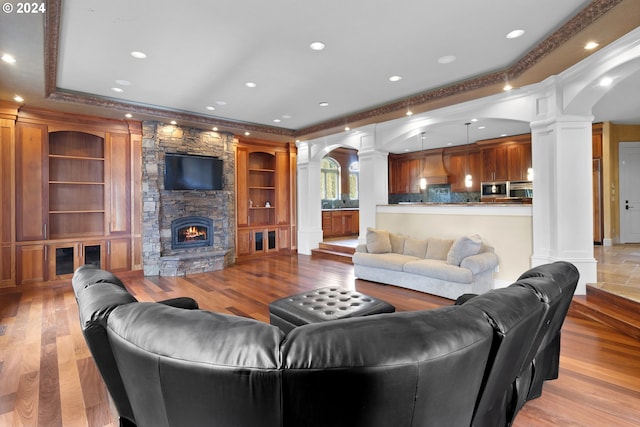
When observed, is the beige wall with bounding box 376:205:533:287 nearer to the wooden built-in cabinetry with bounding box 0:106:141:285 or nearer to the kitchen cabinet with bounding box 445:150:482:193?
the kitchen cabinet with bounding box 445:150:482:193

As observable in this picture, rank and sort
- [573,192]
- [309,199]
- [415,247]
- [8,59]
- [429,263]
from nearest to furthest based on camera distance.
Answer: [8,59] → [573,192] → [429,263] → [415,247] → [309,199]

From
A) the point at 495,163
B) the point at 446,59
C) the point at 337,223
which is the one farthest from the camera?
the point at 337,223

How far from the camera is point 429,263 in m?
4.59

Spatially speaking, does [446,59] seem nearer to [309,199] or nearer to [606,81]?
[606,81]

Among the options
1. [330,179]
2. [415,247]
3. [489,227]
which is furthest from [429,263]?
[330,179]

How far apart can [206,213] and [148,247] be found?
131cm

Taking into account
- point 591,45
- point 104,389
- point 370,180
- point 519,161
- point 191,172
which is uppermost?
point 591,45

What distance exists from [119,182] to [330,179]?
20.1 ft

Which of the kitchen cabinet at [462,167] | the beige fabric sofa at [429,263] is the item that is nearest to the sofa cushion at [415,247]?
the beige fabric sofa at [429,263]

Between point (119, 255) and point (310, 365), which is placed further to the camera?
point (119, 255)

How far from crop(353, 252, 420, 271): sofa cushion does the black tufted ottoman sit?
1.93 metres

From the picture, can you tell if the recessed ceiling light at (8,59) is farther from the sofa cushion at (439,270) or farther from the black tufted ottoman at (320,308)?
the sofa cushion at (439,270)

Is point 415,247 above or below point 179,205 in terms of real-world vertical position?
below

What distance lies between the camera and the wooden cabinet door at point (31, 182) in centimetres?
501
